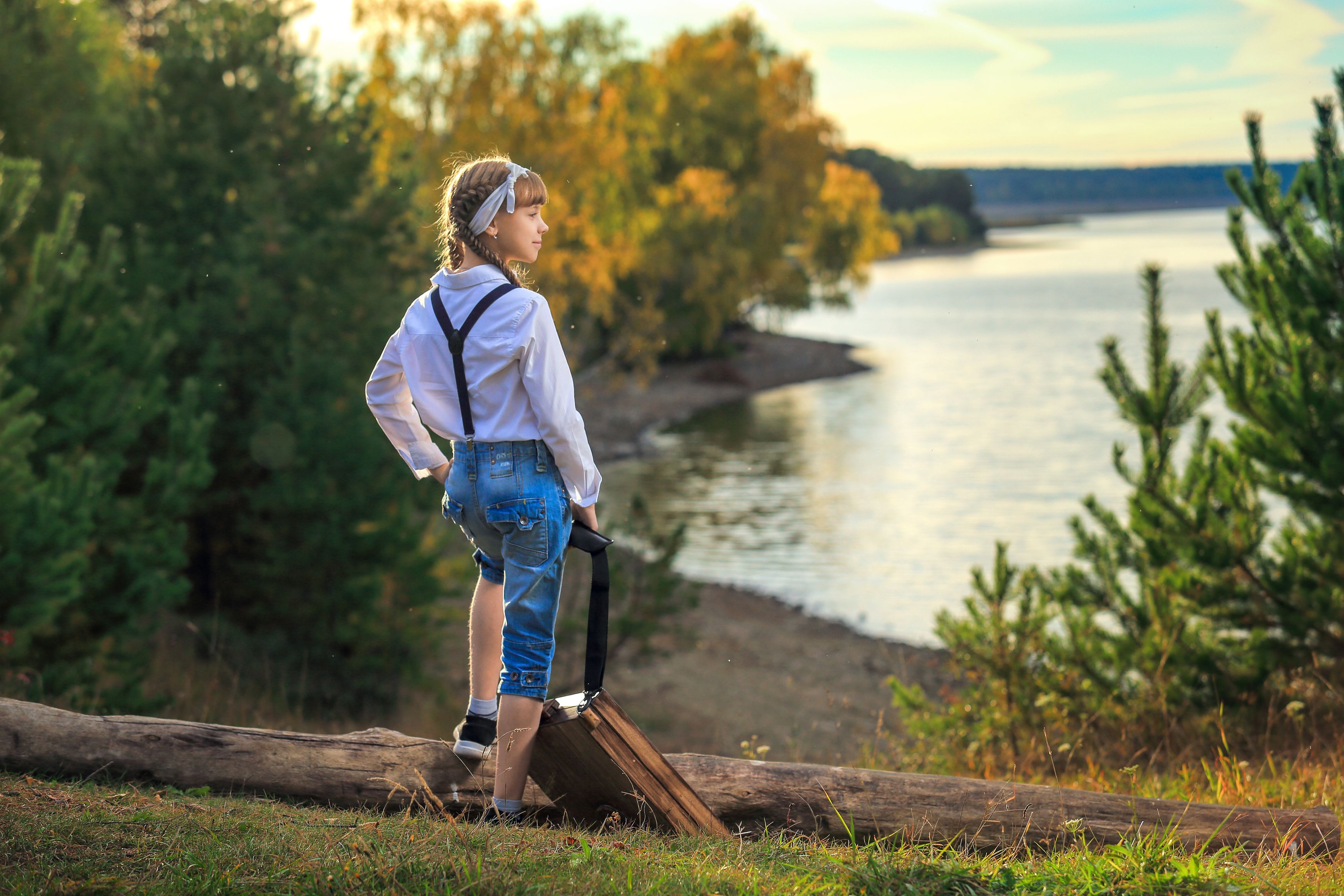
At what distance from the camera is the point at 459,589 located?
1252 centimetres

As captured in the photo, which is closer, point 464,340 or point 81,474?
point 464,340

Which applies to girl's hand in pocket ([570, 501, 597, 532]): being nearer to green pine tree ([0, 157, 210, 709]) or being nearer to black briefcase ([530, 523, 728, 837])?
black briefcase ([530, 523, 728, 837])

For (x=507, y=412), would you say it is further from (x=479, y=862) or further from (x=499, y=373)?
(x=479, y=862)

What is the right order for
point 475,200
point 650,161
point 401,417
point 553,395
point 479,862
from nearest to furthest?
point 479,862
point 553,395
point 475,200
point 401,417
point 650,161

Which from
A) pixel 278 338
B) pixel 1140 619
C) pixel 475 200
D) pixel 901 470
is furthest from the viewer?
pixel 901 470

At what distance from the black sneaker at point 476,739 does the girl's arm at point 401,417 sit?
2.84 ft

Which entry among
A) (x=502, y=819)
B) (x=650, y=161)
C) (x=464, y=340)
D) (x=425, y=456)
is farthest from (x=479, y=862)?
(x=650, y=161)

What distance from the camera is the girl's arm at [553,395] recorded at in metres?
3.50

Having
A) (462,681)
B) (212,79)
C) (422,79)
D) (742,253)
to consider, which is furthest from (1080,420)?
(212,79)

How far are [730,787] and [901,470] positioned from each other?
2432 cm

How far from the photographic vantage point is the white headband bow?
142 inches

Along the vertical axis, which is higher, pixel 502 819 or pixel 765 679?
pixel 502 819

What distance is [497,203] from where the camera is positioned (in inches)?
142

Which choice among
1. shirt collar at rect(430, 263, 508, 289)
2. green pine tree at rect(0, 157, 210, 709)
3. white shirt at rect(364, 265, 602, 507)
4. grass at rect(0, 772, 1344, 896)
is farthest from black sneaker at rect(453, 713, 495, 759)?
green pine tree at rect(0, 157, 210, 709)
